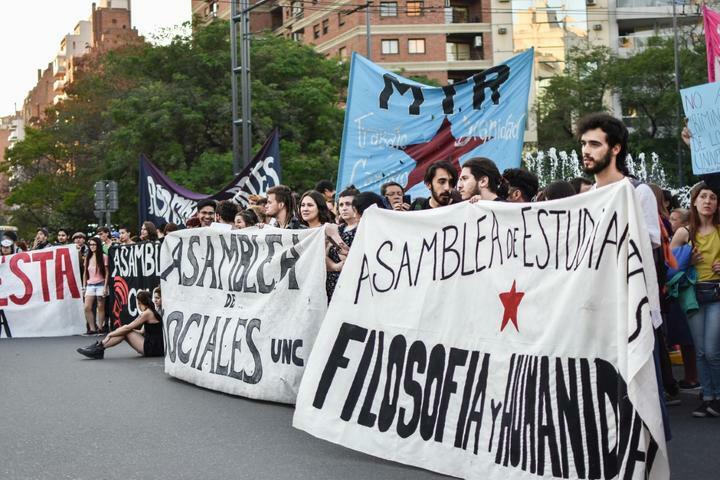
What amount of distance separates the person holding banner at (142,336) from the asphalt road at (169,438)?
7.13ft

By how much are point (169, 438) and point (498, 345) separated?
2513 millimetres

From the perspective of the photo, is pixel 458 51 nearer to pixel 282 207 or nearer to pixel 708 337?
pixel 282 207

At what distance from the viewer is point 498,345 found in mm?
6188

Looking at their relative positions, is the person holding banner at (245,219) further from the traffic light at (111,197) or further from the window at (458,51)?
the window at (458,51)

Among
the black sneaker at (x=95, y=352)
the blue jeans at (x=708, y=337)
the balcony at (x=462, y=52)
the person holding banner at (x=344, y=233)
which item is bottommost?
the black sneaker at (x=95, y=352)

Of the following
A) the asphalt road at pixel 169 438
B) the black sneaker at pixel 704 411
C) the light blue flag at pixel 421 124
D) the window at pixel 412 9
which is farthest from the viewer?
the window at pixel 412 9

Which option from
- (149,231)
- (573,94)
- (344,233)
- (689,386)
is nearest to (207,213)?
(149,231)

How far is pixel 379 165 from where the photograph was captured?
1202 cm

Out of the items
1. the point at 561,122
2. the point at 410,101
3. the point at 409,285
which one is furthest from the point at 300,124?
the point at 409,285

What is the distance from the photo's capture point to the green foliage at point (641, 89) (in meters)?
53.2

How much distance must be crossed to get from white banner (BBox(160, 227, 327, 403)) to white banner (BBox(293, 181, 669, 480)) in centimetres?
157

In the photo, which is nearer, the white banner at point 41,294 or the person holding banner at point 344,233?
the person holding banner at point 344,233

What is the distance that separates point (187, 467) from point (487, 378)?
175cm

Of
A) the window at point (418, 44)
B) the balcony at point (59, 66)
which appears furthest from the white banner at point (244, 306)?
the balcony at point (59, 66)
